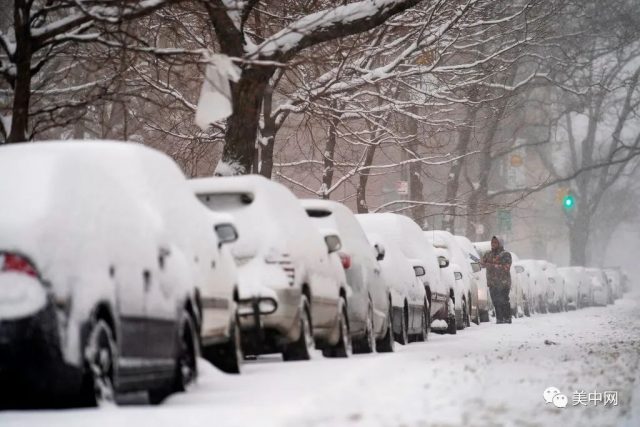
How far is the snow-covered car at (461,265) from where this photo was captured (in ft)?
95.0

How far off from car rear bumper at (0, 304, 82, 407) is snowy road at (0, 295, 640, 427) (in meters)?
0.21

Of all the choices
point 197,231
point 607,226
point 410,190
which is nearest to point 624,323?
point 410,190

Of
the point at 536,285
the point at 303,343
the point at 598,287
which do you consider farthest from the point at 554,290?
the point at 303,343

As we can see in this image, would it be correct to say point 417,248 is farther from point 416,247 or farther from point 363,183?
point 363,183

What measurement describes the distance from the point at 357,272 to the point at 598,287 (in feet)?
138

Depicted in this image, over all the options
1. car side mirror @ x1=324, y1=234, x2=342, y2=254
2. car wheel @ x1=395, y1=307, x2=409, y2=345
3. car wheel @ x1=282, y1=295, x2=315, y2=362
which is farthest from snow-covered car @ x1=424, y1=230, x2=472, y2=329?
car wheel @ x1=282, y1=295, x2=315, y2=362

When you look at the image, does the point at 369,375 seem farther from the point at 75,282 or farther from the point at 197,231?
the point at 75,282

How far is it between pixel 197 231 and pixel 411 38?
15.9 metres

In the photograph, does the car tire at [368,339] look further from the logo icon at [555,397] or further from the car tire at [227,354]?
the logo icon at [555,397]

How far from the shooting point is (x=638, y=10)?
44.0 meters

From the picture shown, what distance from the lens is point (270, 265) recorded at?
13.8 meters

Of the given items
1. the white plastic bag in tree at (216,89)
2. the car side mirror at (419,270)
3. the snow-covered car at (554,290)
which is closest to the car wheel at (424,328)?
the car side mirror at (419,270)

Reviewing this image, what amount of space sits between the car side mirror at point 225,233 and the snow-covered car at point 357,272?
464cm

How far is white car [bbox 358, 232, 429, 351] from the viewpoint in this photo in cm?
1927
